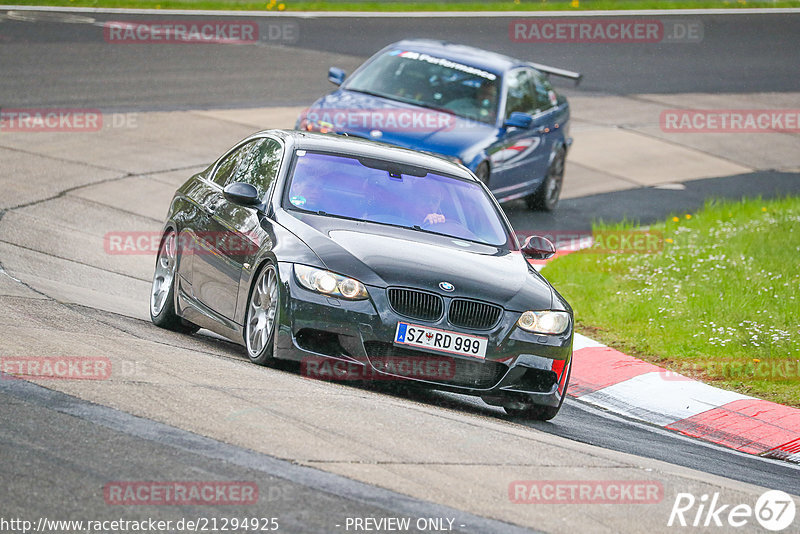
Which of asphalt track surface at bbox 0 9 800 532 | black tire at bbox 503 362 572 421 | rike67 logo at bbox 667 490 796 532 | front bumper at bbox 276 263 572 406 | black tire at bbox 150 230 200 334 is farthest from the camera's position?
black tire at bbox 150 230 200 334

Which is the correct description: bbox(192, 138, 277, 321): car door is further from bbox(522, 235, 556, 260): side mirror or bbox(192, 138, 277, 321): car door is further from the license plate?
bbox(522, 235, 556, 260): side mirror

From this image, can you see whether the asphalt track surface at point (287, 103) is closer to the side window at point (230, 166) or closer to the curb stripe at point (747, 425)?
the curb stripe at point (747, 425)

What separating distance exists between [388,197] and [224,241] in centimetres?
115

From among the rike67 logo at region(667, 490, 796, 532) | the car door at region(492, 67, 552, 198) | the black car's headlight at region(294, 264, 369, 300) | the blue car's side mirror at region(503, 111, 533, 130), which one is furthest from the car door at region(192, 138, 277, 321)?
the blue car's side mirror at region(503, 111, 533, 130)

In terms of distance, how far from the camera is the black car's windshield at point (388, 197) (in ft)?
28.5

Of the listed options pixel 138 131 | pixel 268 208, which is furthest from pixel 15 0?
pixel 268 208

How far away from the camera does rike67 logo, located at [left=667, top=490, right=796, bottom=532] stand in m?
5.80

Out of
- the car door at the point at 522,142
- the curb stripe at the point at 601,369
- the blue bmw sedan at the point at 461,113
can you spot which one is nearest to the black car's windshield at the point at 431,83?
the blue bmw sedan at the point at 461,113

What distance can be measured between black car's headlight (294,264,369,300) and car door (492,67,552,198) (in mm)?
7658

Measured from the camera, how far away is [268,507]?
5168 mm

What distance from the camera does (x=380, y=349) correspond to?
7609 millimetres

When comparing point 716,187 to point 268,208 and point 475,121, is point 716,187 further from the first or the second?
point 268,208

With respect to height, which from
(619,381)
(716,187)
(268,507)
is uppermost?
(268,507)

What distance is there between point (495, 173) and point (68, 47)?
11.0 meters
